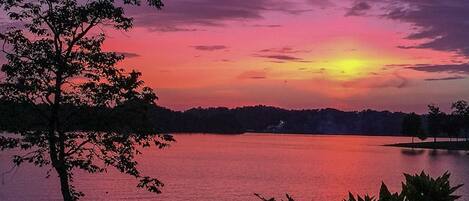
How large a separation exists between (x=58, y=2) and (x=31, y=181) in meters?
67.9

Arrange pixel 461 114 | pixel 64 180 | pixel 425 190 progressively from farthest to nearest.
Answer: pixel 461 114, pixel 64 180, pixel 425 190

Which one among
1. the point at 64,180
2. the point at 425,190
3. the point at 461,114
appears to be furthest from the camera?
the point at 461,114

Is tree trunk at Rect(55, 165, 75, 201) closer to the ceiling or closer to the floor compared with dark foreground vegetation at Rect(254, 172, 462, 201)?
closer to the floor

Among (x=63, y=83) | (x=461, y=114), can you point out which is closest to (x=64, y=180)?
(x=63, y=83)

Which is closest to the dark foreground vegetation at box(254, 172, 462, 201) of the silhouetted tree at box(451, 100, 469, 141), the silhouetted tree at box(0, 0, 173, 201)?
the silhouetted tree at box(0, 0, 173, 201)

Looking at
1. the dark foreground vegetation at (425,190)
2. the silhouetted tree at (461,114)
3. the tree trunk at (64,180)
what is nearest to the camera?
the dark foreground vegetation at (425,190)

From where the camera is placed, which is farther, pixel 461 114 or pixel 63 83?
pixel 461 114

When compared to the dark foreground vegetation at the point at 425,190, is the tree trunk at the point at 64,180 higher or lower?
→ lower

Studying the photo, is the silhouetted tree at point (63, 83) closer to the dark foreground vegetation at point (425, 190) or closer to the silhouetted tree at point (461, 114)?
the dark foreground vegetation at point (425, 190)


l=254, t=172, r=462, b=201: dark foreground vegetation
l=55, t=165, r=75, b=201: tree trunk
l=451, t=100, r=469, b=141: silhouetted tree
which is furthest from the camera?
l=451, t=100, r=469, b=141: silhouetted tree

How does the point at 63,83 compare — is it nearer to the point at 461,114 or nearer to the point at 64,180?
the point at 64,180

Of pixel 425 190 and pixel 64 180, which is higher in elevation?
pixel 425 190

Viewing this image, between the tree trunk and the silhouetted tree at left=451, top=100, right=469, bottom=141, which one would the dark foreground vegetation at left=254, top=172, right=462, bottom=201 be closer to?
the tree trunk

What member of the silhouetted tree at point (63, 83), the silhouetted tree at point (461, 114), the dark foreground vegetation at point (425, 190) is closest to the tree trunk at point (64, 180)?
the silhouetted tree at point (63, 83)
